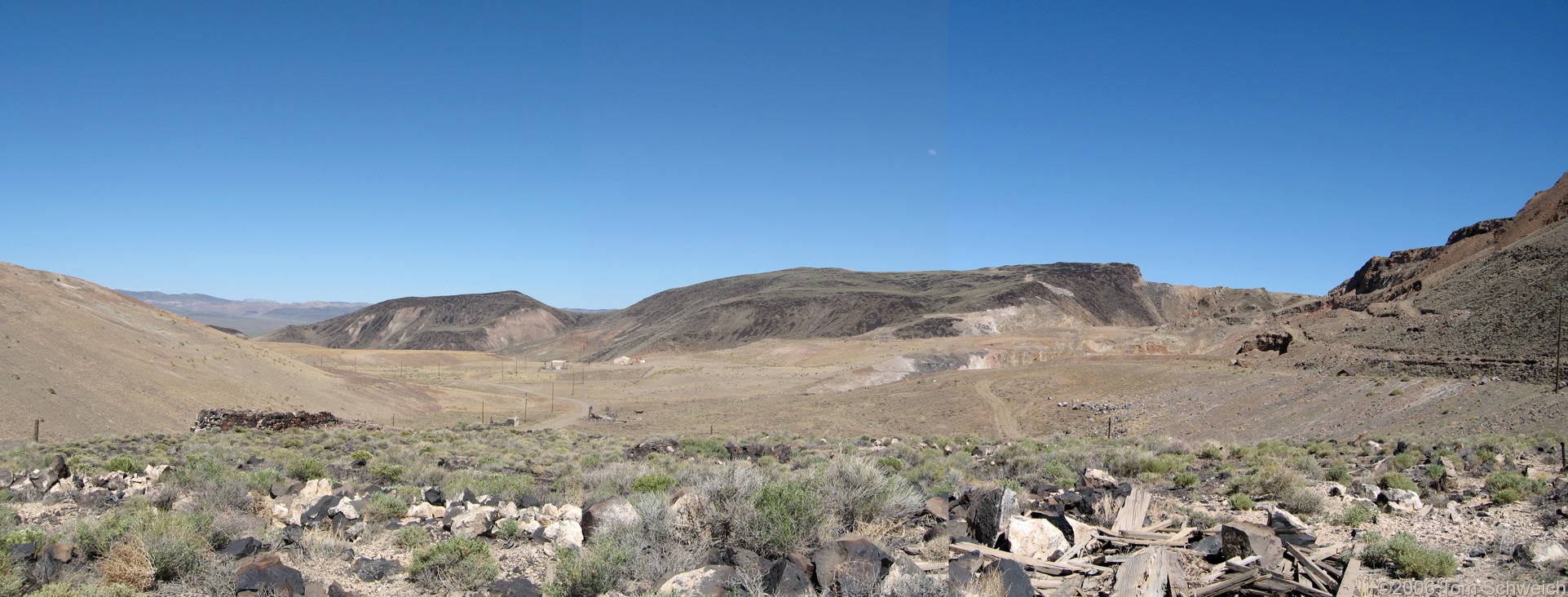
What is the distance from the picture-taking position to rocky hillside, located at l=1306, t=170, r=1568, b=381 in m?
29.0

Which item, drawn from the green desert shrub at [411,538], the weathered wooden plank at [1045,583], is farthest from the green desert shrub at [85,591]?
the weathered wooden plank at [1045,583]

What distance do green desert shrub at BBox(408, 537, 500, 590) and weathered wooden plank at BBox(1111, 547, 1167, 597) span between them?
5.51 meters

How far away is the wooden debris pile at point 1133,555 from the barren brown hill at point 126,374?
29316mm

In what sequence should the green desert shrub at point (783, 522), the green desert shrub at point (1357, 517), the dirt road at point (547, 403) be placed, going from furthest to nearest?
1. the dirt road at point (547, 403)
2. the green desert shrub at point (1357, 517)
3. the green desert shrub at point (783, 522)

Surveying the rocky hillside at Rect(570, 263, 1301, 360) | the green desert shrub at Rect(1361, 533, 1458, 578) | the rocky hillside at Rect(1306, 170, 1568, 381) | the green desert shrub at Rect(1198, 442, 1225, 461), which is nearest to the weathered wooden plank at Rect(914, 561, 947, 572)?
the green desert shrub at Rect(1361, 533, 1458, 578)

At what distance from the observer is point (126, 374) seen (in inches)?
1243

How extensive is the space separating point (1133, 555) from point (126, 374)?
3889 centimetres

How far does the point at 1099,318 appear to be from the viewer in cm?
11788

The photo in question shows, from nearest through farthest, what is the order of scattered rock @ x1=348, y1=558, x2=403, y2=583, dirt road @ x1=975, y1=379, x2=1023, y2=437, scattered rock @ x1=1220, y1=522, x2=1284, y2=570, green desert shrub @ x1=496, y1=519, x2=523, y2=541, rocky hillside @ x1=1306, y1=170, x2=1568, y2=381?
scattered rock @ x1=1220, y1=522, x2=1284, y2=570
scattered rock @ x1=348, y1=558, x2=403, y2=583
green desert shrub @ x1=496, y1=519, x2=523, y2=541
rocky hillside @ x1=1306, y1=170, x2=1568, y2=381
dirt road @ x1=975, y1=379, x2=1023, y2=437

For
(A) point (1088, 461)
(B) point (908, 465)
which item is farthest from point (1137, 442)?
(B) point (908, 465)

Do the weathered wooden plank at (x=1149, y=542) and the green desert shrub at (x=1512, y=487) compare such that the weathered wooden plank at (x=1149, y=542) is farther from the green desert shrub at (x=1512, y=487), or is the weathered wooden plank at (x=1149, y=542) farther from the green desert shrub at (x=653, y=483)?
the green desert shrub at (x=653, y=483)

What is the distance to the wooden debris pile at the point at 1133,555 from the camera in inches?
245

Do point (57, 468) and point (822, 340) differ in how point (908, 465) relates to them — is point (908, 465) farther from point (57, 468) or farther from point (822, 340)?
point (822, 340)

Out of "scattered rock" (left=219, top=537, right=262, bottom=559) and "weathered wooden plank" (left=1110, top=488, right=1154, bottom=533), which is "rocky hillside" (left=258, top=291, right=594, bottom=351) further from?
"weathered wooden plank" (left=1110, top=488, right=1154, bottom=533)
